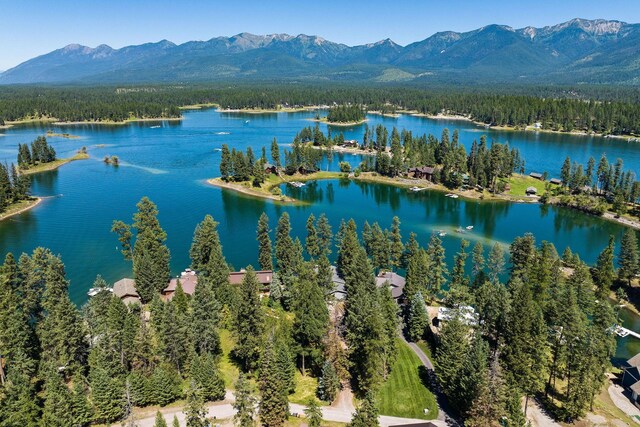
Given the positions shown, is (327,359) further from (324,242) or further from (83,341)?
(324,242)

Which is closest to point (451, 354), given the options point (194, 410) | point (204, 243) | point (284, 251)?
point (194, 410)

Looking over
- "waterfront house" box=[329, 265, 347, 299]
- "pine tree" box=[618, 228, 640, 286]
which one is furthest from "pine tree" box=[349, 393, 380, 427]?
"pine tree" box=[618, 228, 640, 286]

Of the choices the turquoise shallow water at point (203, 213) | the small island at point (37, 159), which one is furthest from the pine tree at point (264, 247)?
the small island at point (37, 159)

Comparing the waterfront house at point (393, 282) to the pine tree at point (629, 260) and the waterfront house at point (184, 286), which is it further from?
the pine tree at point (629, 260)

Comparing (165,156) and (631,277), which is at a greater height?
(165,156)

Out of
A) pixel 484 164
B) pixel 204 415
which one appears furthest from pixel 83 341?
pixel 484 164

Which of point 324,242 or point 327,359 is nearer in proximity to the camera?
point 327,359

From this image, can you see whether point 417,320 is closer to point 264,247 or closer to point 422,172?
point 264,247

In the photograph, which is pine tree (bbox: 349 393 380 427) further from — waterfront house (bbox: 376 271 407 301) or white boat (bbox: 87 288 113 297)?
white boat (bbox: 87 288 113 297)
